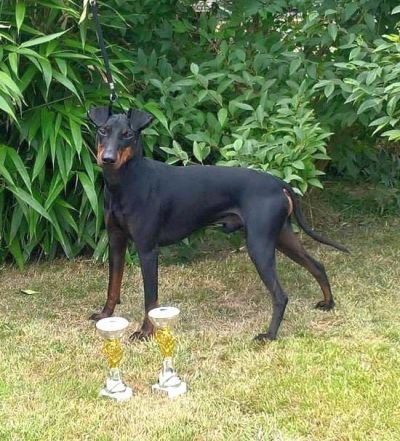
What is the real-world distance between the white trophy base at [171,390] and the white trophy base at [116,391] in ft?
0.40

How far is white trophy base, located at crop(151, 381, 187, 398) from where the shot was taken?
3232 millimetres

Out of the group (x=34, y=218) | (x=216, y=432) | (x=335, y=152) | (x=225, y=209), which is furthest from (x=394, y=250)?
(x=216, y=432)

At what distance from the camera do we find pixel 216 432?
293 cm

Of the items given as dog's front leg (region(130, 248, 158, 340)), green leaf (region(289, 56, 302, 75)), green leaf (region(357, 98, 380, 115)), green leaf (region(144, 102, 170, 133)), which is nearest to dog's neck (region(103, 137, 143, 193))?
dog's front leg (region(130, 248, 158, 340))

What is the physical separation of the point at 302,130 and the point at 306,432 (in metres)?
2.11

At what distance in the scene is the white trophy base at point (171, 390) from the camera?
323 cm

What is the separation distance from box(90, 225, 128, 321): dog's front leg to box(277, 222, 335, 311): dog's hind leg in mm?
830

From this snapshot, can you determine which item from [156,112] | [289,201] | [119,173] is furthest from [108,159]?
[156,112]

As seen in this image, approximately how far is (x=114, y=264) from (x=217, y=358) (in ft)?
2.54

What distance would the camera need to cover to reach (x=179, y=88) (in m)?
5.00

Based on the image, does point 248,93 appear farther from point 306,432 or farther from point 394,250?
point 306,432

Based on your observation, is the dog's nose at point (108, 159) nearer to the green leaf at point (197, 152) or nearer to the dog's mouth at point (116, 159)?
the dog's mouth at point (116, 159)

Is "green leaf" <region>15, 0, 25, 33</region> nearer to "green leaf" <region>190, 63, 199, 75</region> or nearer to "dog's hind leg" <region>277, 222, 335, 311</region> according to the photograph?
"green leaf" <region>190, 63, 199, 75</region>

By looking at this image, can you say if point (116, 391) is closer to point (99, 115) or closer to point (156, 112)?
point (99, 115)
